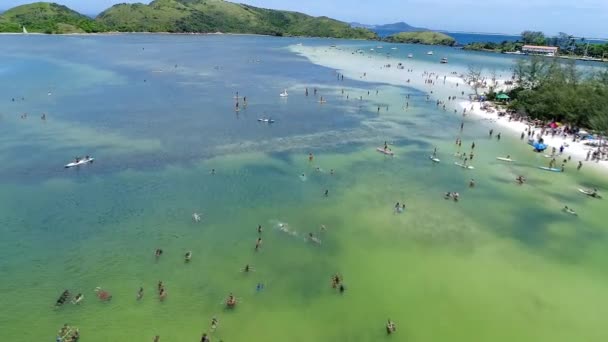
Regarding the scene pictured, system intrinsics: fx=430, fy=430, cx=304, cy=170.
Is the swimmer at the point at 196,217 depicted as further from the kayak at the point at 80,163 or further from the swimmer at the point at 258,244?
the kayak at the point at 80,163

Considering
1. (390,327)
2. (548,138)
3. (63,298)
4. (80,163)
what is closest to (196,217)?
(63,298)

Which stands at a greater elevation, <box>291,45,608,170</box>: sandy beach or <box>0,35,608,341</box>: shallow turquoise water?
<box>291,45,608,170</box>: sandy beach

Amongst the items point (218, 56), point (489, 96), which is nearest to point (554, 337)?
point (489, 96)

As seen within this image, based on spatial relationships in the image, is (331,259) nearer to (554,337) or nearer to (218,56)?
(554,337)

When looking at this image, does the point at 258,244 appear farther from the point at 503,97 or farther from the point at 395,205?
the point at 503,97

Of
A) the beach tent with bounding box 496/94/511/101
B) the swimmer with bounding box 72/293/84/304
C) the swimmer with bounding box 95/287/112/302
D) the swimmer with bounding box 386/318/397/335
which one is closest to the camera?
the swimmer with bounding box 386/318/397/335

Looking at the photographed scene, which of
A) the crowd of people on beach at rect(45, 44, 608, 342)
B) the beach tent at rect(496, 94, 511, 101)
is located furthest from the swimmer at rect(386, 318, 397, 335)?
the beach tent at rect(496, 94, 511, 101)

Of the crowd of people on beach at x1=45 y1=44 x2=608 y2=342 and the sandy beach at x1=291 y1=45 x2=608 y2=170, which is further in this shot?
the sandy beach at x1=291 y1=45 x2=608 y2=170

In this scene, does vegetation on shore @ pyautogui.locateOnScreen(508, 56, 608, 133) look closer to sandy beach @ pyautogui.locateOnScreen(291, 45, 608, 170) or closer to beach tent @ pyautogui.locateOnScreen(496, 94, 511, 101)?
beach tent @ pyautogui.locateOnScreen(496, 94, 511, 101)
